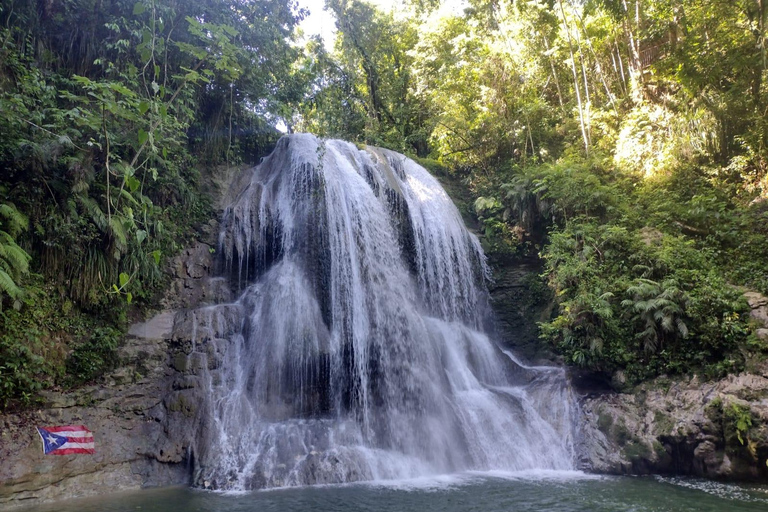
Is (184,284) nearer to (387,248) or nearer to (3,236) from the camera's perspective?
(3,236)

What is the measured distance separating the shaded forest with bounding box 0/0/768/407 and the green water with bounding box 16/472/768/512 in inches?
98.4

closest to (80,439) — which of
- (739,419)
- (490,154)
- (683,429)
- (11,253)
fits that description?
(11,253)

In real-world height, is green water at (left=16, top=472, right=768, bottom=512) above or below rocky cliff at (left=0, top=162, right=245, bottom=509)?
below

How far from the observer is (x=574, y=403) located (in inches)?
418

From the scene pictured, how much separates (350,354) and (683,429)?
655 cm

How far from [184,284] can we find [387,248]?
519 cm

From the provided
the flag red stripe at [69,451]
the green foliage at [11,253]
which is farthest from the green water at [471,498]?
the green foliage at [11,253]

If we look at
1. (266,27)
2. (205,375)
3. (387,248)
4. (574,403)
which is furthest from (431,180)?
(205,375)

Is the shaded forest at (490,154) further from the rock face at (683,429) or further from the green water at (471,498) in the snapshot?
the green water at (471,498)

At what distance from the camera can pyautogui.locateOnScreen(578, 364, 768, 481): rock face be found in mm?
8000

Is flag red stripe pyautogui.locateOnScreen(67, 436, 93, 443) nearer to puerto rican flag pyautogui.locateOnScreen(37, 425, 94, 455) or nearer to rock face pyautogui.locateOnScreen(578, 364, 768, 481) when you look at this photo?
puerto rican flag pyautogui.locateOnScreen(37, 425, 94, 455)

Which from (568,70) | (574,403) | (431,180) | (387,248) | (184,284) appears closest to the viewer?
(574,403)

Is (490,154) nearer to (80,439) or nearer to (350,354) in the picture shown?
(350,354)

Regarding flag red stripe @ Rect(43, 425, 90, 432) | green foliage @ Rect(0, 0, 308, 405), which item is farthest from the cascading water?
flag red stripe @ Rect(43, 425, 90, 432)
